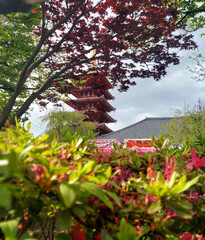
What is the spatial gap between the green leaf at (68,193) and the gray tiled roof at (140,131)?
2801 cm

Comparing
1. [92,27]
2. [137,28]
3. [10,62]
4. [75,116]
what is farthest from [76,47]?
[75,116]

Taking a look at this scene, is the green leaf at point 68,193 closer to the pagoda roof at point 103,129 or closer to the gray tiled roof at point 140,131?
the gray tiled roof at point 140,131

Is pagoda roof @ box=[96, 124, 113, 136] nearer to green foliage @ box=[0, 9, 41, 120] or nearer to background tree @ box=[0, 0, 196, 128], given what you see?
green foliage @ box=[0, 9, 41, 120]

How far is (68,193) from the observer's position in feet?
1.91

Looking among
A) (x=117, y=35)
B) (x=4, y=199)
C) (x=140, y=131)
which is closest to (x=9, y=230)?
(x=4, y=199)

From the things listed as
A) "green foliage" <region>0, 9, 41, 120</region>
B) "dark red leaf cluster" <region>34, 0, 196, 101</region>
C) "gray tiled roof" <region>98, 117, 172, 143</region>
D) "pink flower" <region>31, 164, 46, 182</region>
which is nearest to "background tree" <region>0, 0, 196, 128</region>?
"dark red leaf cluster" <region>34, 0, 196, 101</region>

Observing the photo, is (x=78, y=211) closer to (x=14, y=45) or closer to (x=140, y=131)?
(x=14, y=45)

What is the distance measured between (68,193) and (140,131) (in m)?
31.5

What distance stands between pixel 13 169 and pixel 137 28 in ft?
24.5

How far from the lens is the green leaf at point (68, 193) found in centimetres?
56

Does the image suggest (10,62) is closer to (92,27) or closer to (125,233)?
(92,27)

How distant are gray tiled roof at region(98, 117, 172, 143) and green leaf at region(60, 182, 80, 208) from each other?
28008mm

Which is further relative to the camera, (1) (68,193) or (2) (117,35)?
(2) (117,35)

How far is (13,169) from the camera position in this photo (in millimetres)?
625
